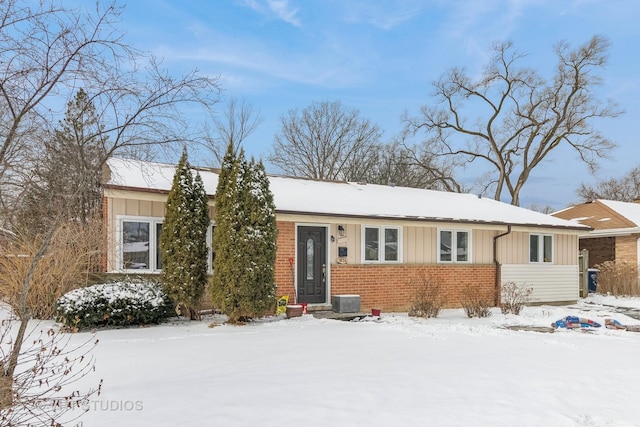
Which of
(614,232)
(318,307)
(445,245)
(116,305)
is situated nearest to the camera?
(116,305)

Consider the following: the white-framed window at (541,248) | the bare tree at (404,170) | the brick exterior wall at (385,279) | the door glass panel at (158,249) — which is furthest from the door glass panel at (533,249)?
the bare tree at (404,170)

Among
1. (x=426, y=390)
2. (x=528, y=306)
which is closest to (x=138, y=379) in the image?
(x=426, y=390)

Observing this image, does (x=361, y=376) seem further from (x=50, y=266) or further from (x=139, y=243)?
(x=50, y=266)

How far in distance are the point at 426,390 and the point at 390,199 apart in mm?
10235

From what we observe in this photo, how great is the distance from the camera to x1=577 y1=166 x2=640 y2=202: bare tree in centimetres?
3953

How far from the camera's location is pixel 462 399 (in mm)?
5312

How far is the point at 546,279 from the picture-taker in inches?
620

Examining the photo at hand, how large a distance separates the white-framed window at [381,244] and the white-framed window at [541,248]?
→ 497 cm

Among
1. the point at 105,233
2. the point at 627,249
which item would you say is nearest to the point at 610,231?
the point at 627,249

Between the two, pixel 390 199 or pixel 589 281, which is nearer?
pixel 390 199

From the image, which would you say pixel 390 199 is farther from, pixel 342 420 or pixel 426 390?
pixel 342 420

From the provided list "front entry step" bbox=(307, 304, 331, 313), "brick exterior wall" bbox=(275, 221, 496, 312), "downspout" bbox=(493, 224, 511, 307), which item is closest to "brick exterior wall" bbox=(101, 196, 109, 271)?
"brick exterior wall" bbox=(275, 221, 496, 312)

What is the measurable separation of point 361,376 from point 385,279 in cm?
736

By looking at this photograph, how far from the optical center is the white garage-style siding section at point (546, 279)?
599 inches
